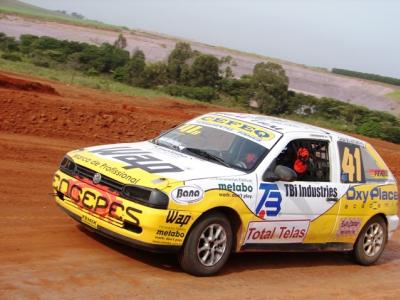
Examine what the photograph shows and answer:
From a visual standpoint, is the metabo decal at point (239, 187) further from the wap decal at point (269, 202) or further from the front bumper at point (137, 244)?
the front bumper at point (137, 244)

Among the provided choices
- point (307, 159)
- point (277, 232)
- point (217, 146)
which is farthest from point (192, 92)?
point (277, 232)

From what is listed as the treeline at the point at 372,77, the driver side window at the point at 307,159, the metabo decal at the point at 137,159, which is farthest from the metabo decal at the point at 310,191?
the treeline at the point at 372,77

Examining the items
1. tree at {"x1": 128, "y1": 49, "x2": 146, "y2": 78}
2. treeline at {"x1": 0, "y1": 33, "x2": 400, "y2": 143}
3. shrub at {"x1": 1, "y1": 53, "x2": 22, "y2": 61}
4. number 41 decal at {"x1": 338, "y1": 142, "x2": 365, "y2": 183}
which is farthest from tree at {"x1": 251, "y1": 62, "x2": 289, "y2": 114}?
number 41 decal at {"x1": 338, "y1": 142, "x2": 365, "y2": 183}

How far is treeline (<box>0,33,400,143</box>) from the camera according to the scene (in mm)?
29688

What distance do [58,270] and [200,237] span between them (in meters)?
1.45

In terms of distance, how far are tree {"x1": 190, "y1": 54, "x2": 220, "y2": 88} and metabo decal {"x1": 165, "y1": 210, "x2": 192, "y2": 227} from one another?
82.0ft

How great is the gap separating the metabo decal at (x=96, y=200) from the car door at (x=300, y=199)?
4.75ft

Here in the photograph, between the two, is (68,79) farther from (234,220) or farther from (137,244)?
(137,244)

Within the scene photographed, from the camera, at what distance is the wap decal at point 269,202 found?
287 inches

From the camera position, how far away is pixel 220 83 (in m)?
32.0

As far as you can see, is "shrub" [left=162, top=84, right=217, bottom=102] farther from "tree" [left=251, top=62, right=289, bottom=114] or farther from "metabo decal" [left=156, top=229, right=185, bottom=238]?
"metabo decal" [left=156, top=229, right=185, bottom=238]

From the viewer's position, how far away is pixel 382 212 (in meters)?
9.02

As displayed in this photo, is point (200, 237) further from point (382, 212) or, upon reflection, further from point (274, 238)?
point (382, 212)

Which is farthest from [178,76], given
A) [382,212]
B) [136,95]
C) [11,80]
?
[382,212]
